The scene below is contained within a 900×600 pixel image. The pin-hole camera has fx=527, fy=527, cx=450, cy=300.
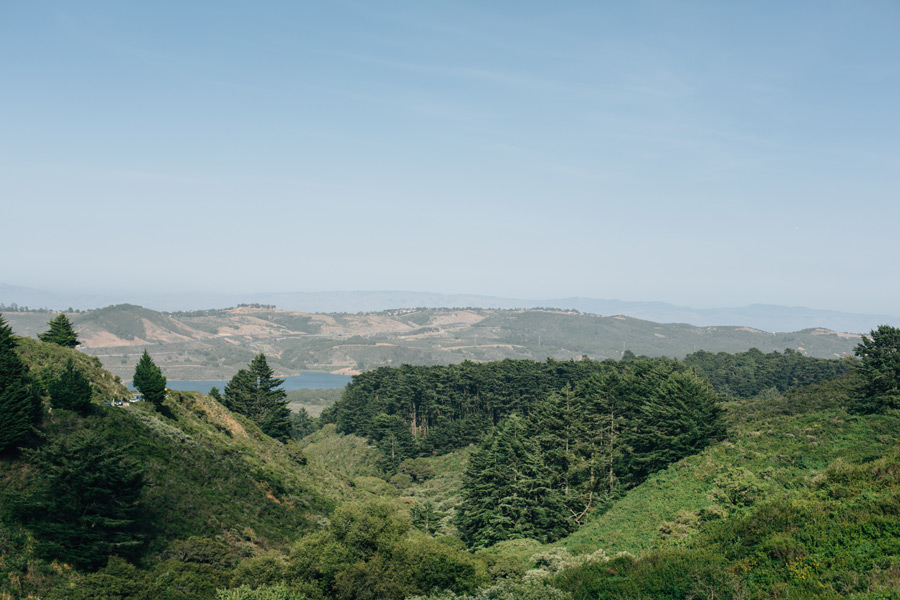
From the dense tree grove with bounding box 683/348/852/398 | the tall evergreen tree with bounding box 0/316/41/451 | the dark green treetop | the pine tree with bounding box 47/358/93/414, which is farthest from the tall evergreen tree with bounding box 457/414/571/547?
the dense tree grove with bounding box 683/348/852/398

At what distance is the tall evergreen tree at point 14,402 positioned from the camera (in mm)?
28672

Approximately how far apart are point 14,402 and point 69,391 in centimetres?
536

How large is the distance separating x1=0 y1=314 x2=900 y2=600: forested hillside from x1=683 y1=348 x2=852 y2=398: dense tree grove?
75889 mm

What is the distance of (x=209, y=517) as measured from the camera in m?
33.9

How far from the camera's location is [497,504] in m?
43.8

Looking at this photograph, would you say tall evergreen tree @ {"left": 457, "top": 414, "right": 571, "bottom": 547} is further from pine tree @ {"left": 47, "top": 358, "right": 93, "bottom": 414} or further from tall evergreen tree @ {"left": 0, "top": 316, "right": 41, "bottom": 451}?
tall evergreen tree @ {"left": 0, "top": 316, "right": 41, "bottom": 451}

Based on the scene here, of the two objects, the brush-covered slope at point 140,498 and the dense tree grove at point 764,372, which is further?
the dense tree grove at point 764,372

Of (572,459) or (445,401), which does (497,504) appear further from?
(445,401)

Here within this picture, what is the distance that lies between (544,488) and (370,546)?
19.7 metres

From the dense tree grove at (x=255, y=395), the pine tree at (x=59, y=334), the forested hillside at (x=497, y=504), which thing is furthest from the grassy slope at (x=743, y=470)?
the pine tree at (x=59, y=334)

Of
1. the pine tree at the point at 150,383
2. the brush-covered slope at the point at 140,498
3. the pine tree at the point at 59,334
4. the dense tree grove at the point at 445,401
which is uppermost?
the pine tree at the point at 59,334

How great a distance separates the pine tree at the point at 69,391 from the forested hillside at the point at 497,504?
19 cm

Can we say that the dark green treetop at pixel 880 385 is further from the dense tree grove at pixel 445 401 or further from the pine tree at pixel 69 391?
the pine tree at pixel 69 391

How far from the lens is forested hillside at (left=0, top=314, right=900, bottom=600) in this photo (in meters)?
20.3
